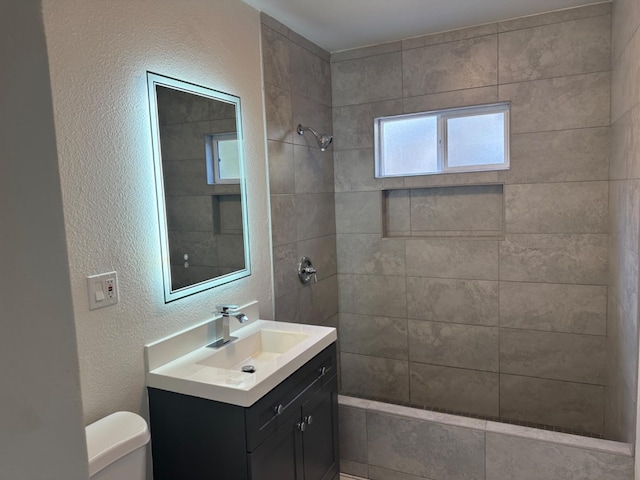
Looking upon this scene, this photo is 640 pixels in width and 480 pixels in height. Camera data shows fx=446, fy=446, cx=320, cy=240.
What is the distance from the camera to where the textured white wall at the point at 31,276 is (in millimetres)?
471

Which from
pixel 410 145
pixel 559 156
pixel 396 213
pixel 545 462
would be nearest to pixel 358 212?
pixel 396 213

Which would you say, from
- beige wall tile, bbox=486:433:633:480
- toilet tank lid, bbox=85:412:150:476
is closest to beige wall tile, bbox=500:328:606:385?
beige wall tile, bbox=486:433:633:480

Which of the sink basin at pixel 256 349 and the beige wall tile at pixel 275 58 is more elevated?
the beige wall tile at pixel 275 58

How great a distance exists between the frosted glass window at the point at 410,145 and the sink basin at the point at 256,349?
164 centimetres

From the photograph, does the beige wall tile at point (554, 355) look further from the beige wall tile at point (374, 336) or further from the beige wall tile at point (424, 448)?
the beige wall tile at point (424, 448)

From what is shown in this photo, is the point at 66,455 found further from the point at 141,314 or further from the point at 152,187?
the point at 152,187

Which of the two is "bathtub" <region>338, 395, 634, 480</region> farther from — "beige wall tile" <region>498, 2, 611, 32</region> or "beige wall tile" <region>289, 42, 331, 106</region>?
"beige wall tile" <region>498, 2, 611, 32</region>

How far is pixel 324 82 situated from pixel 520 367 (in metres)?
2.44

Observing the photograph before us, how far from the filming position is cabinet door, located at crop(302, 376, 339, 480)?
2.11m

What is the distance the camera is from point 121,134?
1733mm

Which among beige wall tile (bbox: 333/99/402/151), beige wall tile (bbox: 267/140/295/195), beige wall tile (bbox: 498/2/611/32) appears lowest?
beige wall tile (bbox: 267/140/295/195)

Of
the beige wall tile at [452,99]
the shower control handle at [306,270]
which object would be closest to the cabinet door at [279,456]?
the shower control handle at [306,270]

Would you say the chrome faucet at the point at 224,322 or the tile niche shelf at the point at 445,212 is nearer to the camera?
the chrome faucet at the point at 224,322

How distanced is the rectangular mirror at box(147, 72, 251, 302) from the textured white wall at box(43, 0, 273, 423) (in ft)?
0.18
